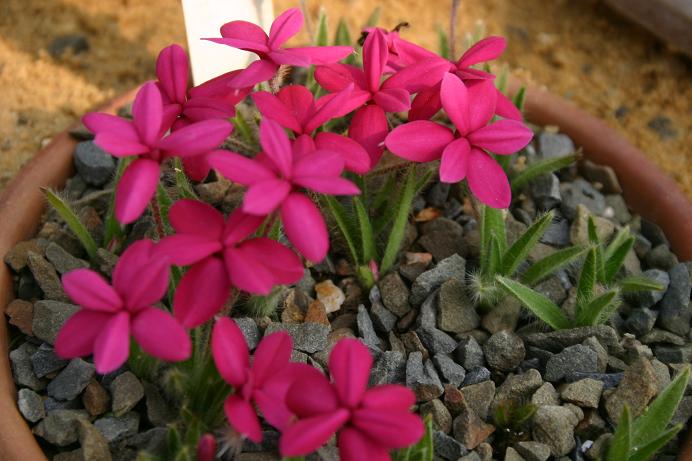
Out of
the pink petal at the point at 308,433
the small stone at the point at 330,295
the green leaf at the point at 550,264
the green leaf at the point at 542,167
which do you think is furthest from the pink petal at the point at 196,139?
the green leaf at the point at 542,167

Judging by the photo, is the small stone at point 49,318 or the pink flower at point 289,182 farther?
the small stone at point 49,318

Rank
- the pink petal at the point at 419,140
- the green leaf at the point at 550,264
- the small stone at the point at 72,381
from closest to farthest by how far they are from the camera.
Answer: the pink petal at the point at 419,140
the small stone at the point at 72,381
the green leaf at the point at 550,264

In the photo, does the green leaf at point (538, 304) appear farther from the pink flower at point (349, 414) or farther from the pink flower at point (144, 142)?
the pink flower at point (144, 142)

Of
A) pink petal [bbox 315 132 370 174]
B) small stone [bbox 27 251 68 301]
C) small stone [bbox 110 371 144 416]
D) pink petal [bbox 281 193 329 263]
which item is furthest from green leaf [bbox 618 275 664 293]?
small stone [bbox 27 251 68 301]

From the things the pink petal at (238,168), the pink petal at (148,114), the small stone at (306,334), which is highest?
the pink petal at (148,114)

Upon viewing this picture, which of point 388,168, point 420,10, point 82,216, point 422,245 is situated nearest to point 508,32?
point 420,10
